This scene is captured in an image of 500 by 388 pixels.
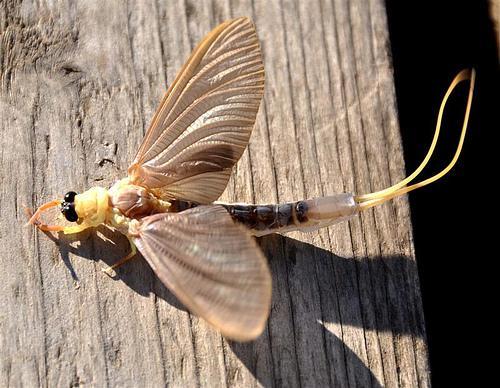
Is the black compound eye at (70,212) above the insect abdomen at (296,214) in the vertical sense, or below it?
above

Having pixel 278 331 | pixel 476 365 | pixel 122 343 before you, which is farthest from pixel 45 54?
pixel 476 365

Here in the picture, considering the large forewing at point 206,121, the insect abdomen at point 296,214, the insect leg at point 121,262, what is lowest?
the insect leg at point 121,262

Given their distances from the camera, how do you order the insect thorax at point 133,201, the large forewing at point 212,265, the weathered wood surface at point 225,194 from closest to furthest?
1. the large forewing at point 212,265
2. the weathered wood surface at point 225,194
3. the insect thorax at point 133,201

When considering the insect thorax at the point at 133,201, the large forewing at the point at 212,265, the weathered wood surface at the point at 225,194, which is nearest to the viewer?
the large forewing at the point at 212,265

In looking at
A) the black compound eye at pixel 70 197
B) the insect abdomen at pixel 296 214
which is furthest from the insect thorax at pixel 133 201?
the insect abdomen at pixel 296 214

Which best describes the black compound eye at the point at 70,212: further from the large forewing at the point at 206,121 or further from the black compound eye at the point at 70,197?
the large forewing at the point at 206,121

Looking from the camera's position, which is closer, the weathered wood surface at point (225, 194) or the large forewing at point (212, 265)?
the large forewing at point (212, 265)

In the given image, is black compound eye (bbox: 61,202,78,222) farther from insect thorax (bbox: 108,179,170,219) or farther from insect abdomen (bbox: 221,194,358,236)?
insect abdomen (bbox: 221,194,358,236)

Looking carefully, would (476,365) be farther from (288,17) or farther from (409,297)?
(288,17)
